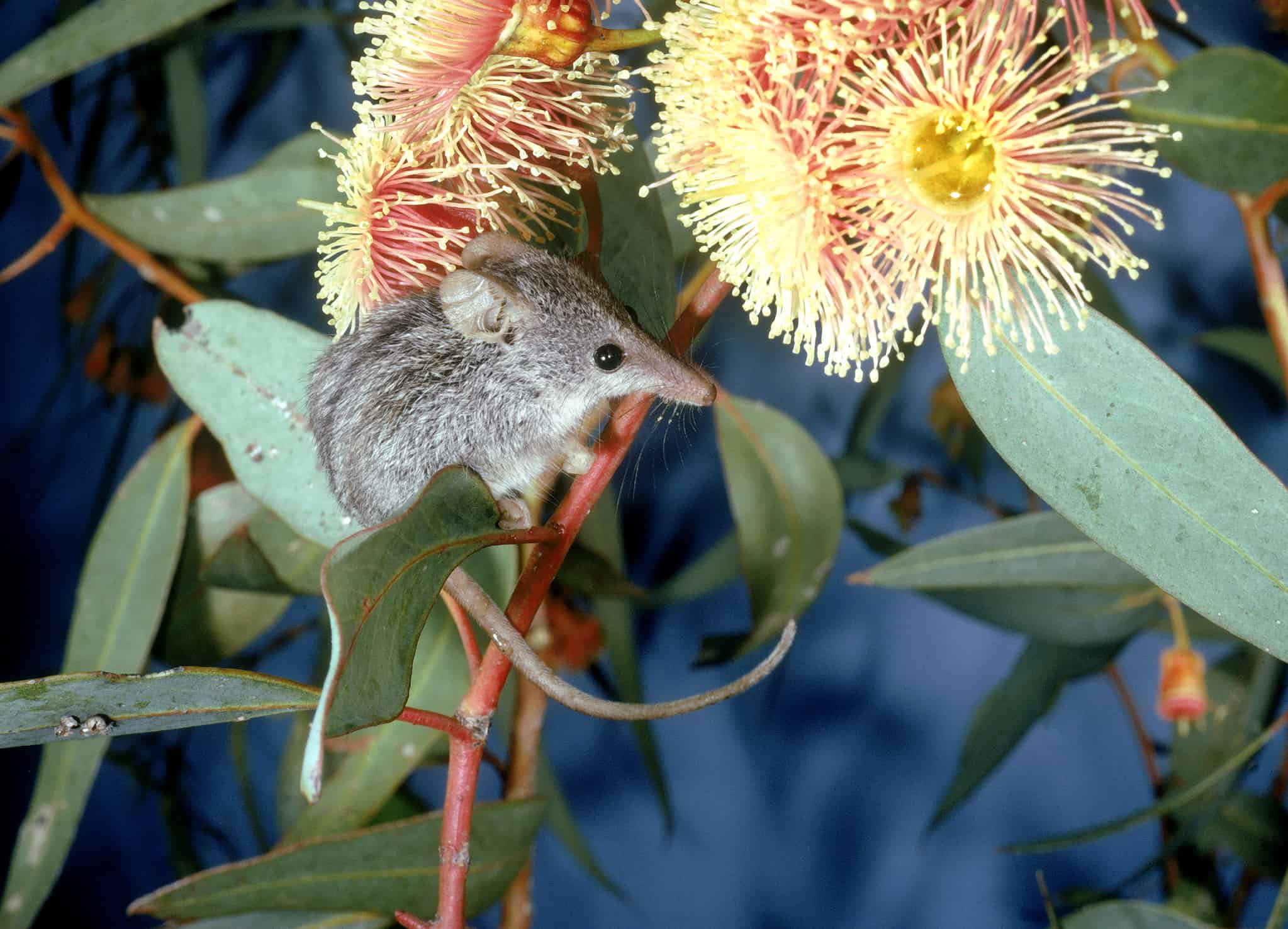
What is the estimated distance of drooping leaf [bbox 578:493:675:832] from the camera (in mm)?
986

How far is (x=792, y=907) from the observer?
4.20 ft

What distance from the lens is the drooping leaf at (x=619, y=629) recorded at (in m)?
0.99

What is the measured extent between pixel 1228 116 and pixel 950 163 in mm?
267

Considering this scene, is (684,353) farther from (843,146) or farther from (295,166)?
(295,166)

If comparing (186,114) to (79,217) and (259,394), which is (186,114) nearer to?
(79,217)

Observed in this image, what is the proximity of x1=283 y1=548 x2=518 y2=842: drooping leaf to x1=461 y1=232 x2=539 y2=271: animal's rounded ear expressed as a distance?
1.18 feet

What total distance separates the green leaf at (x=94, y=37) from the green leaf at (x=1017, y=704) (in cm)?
93

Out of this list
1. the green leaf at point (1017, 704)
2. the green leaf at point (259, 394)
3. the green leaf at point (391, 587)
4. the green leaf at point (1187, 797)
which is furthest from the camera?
the green leaf at point (1017, 704)

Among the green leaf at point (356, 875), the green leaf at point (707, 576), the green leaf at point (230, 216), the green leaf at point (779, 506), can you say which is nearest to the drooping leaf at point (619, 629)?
the green leaf at point (707, 576)

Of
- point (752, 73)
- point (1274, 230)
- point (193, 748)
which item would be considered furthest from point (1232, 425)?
point (193, 748)

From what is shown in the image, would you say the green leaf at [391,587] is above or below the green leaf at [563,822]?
above

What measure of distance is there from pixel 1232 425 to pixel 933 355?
328 millimetres

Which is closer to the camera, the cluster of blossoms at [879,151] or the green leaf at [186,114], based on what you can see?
the cluster of blossoms at [879,151]

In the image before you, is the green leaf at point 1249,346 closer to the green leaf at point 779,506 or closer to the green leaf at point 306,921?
the green leaf at point 779,506
